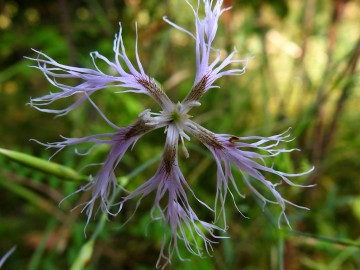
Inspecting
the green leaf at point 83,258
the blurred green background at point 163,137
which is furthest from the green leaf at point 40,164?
the blurred green background at point 163,137

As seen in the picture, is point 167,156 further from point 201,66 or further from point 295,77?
point 295,77

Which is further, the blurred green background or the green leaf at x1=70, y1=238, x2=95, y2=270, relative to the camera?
the blurred green background

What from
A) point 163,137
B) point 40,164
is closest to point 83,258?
point 40,164

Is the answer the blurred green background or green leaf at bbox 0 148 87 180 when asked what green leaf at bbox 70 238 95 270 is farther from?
the blurred green background

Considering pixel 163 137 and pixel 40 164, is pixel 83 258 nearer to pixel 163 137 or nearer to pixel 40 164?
pixel 40 164

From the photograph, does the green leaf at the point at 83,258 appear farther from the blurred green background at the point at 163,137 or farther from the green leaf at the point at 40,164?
the blurred green background at the point at 163,137

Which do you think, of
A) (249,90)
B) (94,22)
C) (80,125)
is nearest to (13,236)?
(80,125)

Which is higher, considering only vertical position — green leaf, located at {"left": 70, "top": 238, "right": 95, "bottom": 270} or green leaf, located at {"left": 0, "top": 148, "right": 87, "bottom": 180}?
green leaf, located at {"left": 0, "top": 148, "right": 87, "bottom": 180}

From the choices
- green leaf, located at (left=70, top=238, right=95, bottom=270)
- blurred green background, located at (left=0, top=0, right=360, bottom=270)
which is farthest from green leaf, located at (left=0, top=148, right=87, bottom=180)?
blurred green background, located at (left=0, top=0, right=360, bottom=270)
